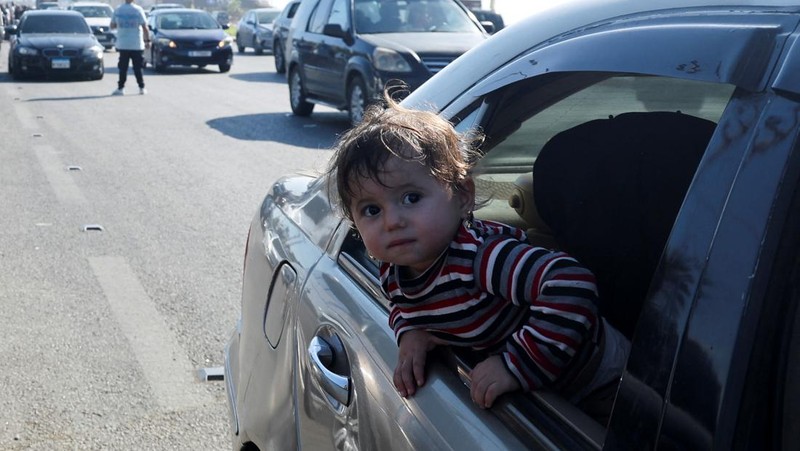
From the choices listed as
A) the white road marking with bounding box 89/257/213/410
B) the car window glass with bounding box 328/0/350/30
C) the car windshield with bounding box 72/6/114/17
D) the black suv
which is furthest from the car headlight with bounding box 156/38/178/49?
the white road marking with bounding box 89/257/213/410

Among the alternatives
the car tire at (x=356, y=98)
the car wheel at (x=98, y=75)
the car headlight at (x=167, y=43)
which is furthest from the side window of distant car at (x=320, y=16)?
the car headlight at (x=167, y=43)

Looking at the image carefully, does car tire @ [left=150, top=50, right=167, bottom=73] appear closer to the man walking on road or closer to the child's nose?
the man walking on road

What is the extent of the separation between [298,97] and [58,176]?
5745 millimetres

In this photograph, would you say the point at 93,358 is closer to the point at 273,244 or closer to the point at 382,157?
the point at 273,244

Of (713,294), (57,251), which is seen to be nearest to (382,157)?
(713,294)

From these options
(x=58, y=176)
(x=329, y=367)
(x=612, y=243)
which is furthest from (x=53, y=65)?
(x=612, y=243)

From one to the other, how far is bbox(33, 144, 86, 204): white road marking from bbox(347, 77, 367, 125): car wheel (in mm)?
3501

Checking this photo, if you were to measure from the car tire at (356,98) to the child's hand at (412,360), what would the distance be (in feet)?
36.2

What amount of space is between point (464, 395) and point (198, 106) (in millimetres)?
16317

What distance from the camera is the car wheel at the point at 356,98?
13.0m

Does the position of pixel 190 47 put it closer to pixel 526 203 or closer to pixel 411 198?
pixel 526 203

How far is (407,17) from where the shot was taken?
45.2 ft

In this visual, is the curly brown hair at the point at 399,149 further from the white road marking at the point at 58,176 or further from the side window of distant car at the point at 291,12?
the side window of distant car at the point at 291,12

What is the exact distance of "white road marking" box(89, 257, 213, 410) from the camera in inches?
185
